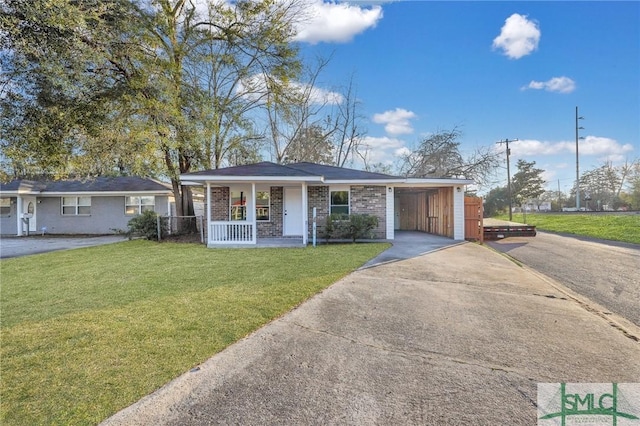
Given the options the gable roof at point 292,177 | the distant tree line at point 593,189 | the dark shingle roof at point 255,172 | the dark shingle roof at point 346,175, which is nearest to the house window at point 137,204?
the gable roof at point 292,177

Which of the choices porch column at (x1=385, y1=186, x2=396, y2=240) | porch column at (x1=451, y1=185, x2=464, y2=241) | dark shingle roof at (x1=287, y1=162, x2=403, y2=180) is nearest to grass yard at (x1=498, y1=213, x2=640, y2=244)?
porch column at (x1=451, y1=185, x2=464, y2=241)

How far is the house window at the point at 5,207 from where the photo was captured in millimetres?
18328

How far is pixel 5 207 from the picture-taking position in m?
18.4

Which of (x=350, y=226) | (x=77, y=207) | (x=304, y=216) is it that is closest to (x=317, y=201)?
(x=304, y=216)

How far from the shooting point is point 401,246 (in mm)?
10977

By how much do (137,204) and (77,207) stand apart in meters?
3.63

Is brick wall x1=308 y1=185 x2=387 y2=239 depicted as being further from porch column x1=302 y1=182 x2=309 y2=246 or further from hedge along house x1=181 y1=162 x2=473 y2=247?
porch column x1=302 y1=182 x2=309 y2=246

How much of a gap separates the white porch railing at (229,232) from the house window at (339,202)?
3.60 meters

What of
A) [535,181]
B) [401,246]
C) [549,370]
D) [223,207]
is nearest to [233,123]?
[223,207]

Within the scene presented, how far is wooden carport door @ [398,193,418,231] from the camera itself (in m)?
18.3

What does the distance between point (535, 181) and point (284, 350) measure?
1655 inches

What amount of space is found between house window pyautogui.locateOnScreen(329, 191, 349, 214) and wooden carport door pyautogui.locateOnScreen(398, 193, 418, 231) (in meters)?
5.99

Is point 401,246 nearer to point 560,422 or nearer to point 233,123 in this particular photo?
point 560,422

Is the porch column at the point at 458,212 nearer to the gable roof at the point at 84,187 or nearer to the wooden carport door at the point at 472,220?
Answer: the wooden carport door at the point at 472,220
